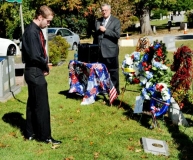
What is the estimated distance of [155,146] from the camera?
5.69 metres

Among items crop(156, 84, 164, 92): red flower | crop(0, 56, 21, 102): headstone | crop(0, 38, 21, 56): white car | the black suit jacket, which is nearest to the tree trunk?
crop(0, 38, 21, 56): white car

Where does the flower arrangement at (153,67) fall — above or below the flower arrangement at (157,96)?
above

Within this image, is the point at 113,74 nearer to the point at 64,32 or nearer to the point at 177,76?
the point at 177,76

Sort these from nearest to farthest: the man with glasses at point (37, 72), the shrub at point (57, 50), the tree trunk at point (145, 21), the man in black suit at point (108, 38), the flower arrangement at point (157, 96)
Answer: the man with glasses at point (37, 72) < the flower arrangement at point (157, 96) < the man in black suit at point (108, 38) < the shrub at point (57, 50) < the tree trunk at point (145, 21)

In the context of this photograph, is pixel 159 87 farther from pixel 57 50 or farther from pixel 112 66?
pixel 57 50

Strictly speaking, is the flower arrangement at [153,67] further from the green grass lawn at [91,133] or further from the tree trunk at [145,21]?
the tree trunk at [145,21]

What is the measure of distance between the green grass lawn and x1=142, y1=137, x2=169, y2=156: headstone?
0.08 meters

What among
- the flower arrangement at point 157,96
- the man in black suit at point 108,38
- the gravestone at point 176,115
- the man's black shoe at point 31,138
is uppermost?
the man in black suit at point 108,38

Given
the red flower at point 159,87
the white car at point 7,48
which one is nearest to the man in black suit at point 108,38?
the red flower at point 159,87

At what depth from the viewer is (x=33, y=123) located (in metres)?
5.93

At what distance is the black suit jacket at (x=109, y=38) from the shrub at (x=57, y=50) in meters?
6.27

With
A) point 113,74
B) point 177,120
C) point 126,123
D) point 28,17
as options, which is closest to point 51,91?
point 113,74

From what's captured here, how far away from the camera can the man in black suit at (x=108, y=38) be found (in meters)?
7.91

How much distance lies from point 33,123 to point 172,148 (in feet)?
7.29
